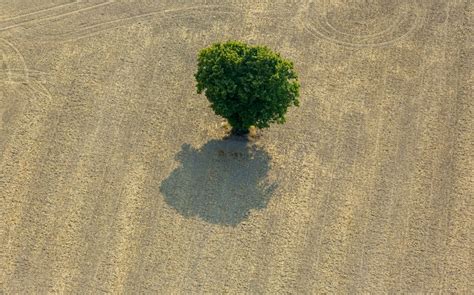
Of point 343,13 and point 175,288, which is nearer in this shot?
point 175,288

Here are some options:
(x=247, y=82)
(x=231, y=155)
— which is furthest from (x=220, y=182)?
(x=247, y=82)

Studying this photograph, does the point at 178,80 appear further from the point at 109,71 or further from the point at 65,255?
the point at 65,255

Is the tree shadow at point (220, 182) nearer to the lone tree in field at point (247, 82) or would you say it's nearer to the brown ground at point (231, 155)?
the brown ground at point (231, 155)

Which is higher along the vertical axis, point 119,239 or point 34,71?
point 34,71

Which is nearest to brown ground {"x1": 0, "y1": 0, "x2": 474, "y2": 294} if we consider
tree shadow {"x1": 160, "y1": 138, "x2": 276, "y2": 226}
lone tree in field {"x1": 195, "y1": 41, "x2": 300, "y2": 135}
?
tree shadow {"x1": 160, "y1": 138, "x2": 276, "y2": 226}

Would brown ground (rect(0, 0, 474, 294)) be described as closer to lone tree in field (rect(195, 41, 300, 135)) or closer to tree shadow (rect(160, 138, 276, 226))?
tree shadow (rect(160, 138, 276, 226))

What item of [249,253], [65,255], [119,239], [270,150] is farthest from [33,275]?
[270,150]

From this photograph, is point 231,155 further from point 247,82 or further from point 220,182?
point 247,82
